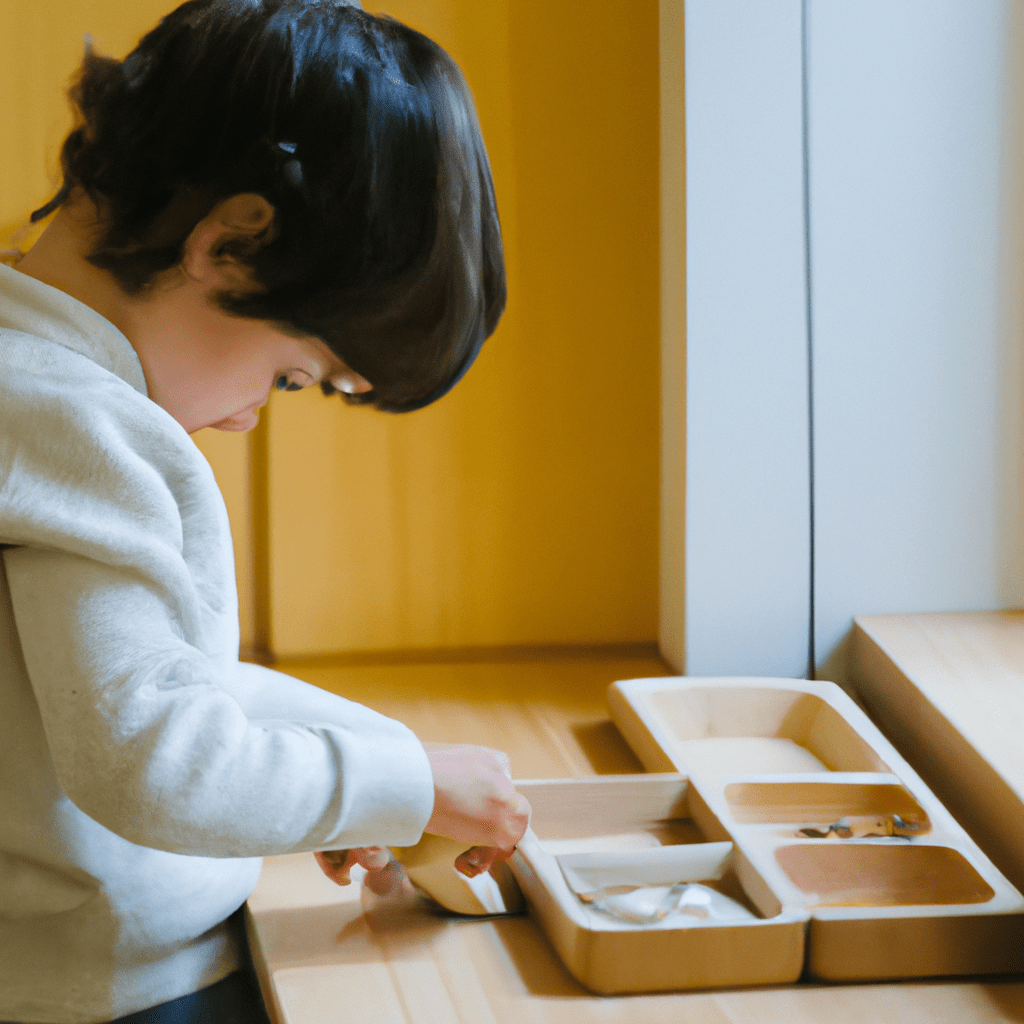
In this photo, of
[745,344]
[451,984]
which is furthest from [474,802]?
[745,344]

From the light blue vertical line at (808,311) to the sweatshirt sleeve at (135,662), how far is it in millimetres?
583

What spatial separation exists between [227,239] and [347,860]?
33 centimetres

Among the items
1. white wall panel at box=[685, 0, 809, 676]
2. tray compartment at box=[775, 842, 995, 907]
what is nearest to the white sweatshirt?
tray compartment at box=[775, 842, 995, 907]

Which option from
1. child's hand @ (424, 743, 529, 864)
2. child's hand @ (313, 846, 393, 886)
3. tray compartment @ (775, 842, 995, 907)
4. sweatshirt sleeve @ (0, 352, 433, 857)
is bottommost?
tray compartment @ (775, 842, 995, 907)

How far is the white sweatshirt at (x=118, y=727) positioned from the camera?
477mm

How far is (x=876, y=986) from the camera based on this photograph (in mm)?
578

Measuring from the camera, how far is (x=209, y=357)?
1.93 feet

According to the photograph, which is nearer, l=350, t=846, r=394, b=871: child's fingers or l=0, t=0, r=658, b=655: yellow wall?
l=350, t=846, r=394, b=871: child's fingers

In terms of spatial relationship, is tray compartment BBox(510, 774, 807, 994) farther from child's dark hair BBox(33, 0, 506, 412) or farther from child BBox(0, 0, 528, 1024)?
child's dark hair BBox(33, 0, 506, 412)

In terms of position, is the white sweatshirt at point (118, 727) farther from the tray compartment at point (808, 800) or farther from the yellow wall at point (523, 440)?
the yellow wall at point (523, 440)

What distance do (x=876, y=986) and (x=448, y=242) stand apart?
41cm

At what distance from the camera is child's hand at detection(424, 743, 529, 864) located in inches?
22.5

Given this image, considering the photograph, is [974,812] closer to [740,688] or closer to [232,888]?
[740,688]

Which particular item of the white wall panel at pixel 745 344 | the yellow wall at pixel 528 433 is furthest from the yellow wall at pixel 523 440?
the white wall panel at pixel 745 344
